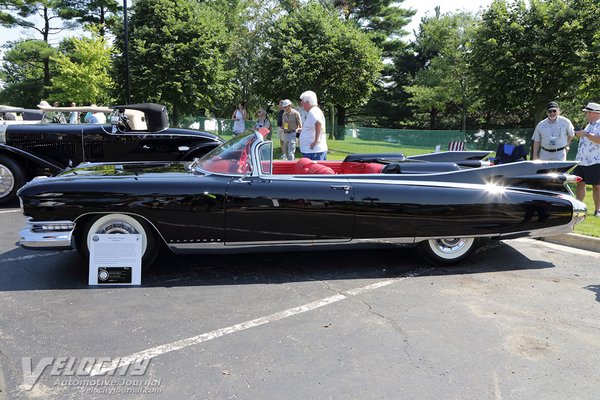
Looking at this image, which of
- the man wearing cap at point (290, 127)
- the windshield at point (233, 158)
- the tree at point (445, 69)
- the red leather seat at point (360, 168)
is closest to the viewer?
the windshield at point (233, 158)

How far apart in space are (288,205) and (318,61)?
13641mm

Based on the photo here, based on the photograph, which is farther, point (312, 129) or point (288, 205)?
point (312, 129)

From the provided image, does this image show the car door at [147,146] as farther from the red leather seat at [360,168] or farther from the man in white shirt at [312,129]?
the red leather seat at [360,168]

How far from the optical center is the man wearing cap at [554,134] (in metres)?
6.77

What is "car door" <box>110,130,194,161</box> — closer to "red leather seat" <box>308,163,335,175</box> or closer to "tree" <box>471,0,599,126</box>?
"red leather seat" <box>308,163,335,175</box>

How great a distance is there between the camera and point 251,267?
452 centimetres

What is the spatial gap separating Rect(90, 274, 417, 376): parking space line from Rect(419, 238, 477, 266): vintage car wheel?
65 centimetres

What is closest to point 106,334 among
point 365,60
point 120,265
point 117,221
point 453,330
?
point 120,265

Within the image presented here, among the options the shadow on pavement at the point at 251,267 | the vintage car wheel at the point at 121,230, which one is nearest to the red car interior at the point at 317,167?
the shadow on pavement at the point at 251,267

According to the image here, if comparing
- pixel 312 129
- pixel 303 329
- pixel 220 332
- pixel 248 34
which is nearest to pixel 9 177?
pixel 312 129

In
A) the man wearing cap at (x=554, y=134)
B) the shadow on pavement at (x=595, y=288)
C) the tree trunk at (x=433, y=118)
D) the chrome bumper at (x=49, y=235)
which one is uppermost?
the tree trunk at (x=433, y=118)

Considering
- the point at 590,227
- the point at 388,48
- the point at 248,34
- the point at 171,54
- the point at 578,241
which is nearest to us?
the point at 578,241

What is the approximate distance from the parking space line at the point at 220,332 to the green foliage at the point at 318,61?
13411mm

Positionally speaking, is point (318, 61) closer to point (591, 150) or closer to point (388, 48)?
point (591, 150)
